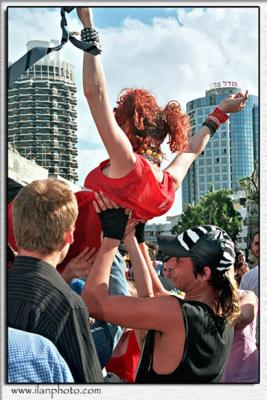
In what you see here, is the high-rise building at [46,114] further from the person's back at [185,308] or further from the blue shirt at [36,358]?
the blue shirt at [36,358]

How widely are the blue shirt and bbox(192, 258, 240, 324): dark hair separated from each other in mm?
677

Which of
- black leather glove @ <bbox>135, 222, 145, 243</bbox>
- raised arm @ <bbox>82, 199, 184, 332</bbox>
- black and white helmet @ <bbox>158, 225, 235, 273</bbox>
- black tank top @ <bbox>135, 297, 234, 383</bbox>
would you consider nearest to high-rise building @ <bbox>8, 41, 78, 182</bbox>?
black leather glove @ <bbox>135, 222, 145, 243</bbox>

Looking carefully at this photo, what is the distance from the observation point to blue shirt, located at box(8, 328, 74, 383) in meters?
1.53

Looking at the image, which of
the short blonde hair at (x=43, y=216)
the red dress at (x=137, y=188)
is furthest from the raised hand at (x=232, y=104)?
the short blonde hair at (x=43, y=216)

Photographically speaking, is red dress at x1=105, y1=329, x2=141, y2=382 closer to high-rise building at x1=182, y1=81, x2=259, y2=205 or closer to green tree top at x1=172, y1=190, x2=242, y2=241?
green tree top at x1=172, y1=190, x2=242, y2=241

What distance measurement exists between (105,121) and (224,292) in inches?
28.8

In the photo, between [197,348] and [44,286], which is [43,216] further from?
[197,348]

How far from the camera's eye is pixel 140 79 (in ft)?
8.73

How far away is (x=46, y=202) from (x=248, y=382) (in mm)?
1411

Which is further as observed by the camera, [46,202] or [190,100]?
[190,100]

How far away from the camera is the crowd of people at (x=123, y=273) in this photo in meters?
1.74

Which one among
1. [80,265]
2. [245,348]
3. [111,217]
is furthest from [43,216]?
[245,348]
